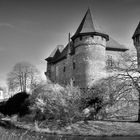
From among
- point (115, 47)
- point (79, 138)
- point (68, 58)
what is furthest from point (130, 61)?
point (68, 58)

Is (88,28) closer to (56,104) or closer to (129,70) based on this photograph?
(129,70)

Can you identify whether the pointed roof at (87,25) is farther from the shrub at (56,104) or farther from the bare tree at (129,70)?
the bare tree at (129,70)

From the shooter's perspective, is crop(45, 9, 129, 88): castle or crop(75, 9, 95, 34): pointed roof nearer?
crop(45, 9, 129, 88): castle

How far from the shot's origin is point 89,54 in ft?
85.8

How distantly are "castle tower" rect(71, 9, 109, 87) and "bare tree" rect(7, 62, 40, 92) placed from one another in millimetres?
11599

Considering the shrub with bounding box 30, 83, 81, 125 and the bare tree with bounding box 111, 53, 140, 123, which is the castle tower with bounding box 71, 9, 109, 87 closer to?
the shrub with bounding box 30, 83, 81, 125

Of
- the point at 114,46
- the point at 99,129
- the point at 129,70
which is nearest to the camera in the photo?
the point at 99,129

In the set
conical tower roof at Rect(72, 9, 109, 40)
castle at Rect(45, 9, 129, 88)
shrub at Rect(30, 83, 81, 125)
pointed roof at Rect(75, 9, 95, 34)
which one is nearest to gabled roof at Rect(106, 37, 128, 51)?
castle at Rect(45, 9, 129, 88)

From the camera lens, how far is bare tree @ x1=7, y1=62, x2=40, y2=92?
36344 mm

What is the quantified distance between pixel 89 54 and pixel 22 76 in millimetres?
15033

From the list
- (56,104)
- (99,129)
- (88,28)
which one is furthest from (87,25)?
(99,129)

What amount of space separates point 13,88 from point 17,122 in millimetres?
15263

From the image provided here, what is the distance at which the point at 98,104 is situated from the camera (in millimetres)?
22359

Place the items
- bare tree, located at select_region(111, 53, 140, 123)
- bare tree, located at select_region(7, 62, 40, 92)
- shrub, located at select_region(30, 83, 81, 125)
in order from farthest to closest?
bare tree, located at select_region(7, 62, 40, 92)
shrub, located at select_region(30, 83, 81, 125)
bare tree, located at select_region(111, 53, 140, 123)
